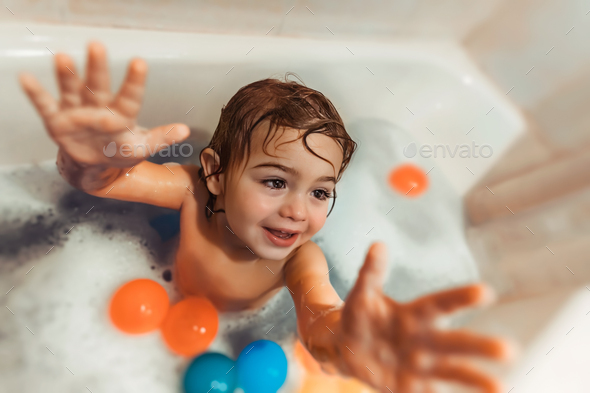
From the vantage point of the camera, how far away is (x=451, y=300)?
1.48 feet

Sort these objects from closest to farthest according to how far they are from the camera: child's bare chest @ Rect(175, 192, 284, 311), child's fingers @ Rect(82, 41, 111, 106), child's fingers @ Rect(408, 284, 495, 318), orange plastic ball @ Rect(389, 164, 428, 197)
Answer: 1. child's fingers @ Rect(408, 284, 495, 318)
2. child's fingers @ Rect(82, 41, 111, 106)
3. child's bare chest @ Rect(175, 192, 284, 311)
4. orange plastic ball @ Rect(389, 164, 428, 197)

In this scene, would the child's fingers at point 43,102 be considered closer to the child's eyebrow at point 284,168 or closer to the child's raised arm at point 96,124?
the child's raised arm at point 96,124

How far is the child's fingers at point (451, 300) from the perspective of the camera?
0.43 m

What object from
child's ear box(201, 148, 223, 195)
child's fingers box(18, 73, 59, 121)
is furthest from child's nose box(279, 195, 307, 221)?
child's fingers box(18, 73, 59, 121)

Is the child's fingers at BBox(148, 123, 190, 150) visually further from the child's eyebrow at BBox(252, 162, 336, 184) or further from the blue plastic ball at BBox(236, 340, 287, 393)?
the blue plastic ball at BBox(236, 340, 287, 393)

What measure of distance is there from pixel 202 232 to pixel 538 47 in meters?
1.05

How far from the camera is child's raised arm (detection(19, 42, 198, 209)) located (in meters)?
0.62

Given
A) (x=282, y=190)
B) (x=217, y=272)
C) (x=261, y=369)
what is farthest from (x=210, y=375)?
(x=282, y=190)

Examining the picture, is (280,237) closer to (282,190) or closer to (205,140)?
(282,190)

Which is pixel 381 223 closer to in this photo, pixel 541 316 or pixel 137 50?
pixel 541 316

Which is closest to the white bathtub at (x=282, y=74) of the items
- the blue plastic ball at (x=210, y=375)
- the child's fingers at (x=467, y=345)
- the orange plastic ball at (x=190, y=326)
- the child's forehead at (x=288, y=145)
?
the child's forehead at (x=288, y=145)

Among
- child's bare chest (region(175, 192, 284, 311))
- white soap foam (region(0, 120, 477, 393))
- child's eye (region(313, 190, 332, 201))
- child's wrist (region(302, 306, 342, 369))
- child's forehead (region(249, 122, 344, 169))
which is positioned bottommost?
white soap foam (region(0, 120, 477, 393))

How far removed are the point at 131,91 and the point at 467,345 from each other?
1.83 ft

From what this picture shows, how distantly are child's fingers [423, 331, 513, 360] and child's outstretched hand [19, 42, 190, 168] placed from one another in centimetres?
46
